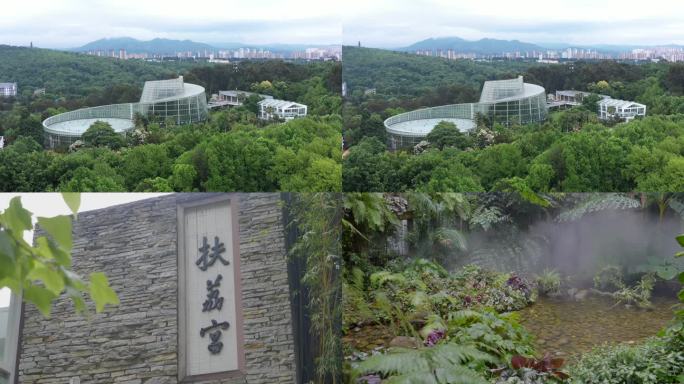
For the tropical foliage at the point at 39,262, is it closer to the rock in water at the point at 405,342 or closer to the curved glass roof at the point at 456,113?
the rock in water at the point at 405,342

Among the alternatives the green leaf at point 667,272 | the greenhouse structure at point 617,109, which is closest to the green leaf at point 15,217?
the green leaf at point 667,272

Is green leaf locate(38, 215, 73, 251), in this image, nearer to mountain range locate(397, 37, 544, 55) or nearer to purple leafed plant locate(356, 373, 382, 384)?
purple leafed plant locate(356, 373, 382, 384)

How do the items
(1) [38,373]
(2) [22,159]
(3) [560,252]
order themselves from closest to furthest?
(1) [38,373] → (3) [560,252] → (2) [22,159]

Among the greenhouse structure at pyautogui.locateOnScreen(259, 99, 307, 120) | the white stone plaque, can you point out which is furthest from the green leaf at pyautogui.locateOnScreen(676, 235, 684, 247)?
the greenhouse structure at pyautogui.locateOnScreen(259, 99, 307, 120)

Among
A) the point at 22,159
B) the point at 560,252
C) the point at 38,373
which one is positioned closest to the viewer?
the point at 38,373

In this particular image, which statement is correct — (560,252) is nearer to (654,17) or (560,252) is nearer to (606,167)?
(606,167)

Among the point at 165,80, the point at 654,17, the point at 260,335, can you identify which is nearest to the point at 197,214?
the point at 260,335
